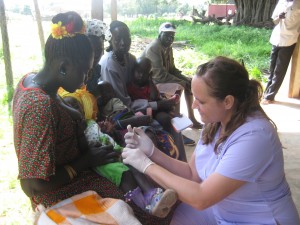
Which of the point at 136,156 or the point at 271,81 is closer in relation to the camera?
the point at 136,156

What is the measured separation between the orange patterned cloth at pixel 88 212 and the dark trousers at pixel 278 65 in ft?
14.0

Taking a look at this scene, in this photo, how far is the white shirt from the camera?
4714 mm

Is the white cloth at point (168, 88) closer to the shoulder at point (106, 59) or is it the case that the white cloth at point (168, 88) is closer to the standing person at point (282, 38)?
the shoulder at point (106, 59)

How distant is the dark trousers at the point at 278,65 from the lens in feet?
16.2

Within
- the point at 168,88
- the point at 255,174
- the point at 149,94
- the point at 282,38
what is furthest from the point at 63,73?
the point at 282,38

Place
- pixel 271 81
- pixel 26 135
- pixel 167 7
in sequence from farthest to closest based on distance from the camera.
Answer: pixel 167 7
pixel 271 81
pixel 26 135

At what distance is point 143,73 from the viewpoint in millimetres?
2840

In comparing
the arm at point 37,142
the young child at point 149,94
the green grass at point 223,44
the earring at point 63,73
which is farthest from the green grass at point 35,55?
the young child at point 149,94

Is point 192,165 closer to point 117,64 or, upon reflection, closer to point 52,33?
point 52,33

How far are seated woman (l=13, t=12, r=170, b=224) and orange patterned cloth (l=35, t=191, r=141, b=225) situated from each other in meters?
0.08

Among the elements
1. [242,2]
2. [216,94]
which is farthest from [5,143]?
[242,2]

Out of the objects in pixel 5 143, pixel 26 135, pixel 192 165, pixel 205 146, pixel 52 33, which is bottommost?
pixel 5 143

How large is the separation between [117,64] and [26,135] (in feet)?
4.80

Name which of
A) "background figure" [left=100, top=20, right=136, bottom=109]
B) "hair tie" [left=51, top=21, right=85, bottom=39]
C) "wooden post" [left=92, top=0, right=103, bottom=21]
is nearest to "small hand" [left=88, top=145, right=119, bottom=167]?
"hair tie" [left=51, top=21, right=85, bottom=39]
